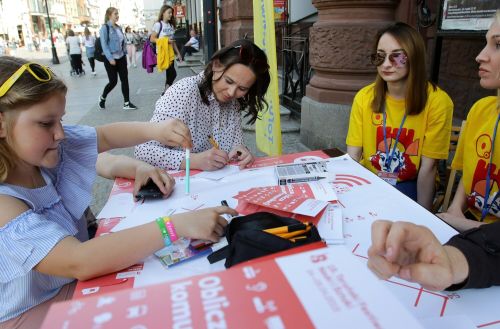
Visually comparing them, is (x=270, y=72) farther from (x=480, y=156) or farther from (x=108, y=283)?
(x=108, y=283)

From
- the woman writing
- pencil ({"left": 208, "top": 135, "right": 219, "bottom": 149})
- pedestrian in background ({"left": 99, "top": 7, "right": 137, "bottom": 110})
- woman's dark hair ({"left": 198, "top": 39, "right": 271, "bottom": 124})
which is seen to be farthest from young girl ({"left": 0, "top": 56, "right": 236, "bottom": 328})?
the woman writing

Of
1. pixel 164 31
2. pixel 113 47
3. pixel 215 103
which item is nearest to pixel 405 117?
pixel 215 103

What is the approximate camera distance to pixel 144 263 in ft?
3.60

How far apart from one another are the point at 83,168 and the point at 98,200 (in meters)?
2.11

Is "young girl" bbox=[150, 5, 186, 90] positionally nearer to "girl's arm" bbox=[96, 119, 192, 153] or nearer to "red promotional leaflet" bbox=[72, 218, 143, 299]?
"girl's arm" bbox=[96, 119, 192, 153]

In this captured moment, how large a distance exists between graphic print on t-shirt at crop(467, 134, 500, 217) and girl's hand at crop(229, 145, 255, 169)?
1066 mm

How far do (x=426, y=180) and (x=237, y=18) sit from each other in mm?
5814

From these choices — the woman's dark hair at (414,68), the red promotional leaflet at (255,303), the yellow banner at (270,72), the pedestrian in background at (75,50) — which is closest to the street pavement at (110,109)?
the yellow banner at (270,72)

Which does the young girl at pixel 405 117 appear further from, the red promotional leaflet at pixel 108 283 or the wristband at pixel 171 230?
the red promotional leaflet at pixel 108 283

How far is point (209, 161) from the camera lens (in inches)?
72.9

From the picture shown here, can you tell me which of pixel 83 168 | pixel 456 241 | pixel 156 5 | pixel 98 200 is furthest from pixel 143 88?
pixel 156 5

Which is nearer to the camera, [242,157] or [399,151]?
[242,157]

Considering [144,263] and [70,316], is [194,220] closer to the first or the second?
[144,263]

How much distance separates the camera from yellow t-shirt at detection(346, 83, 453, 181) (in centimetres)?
215
